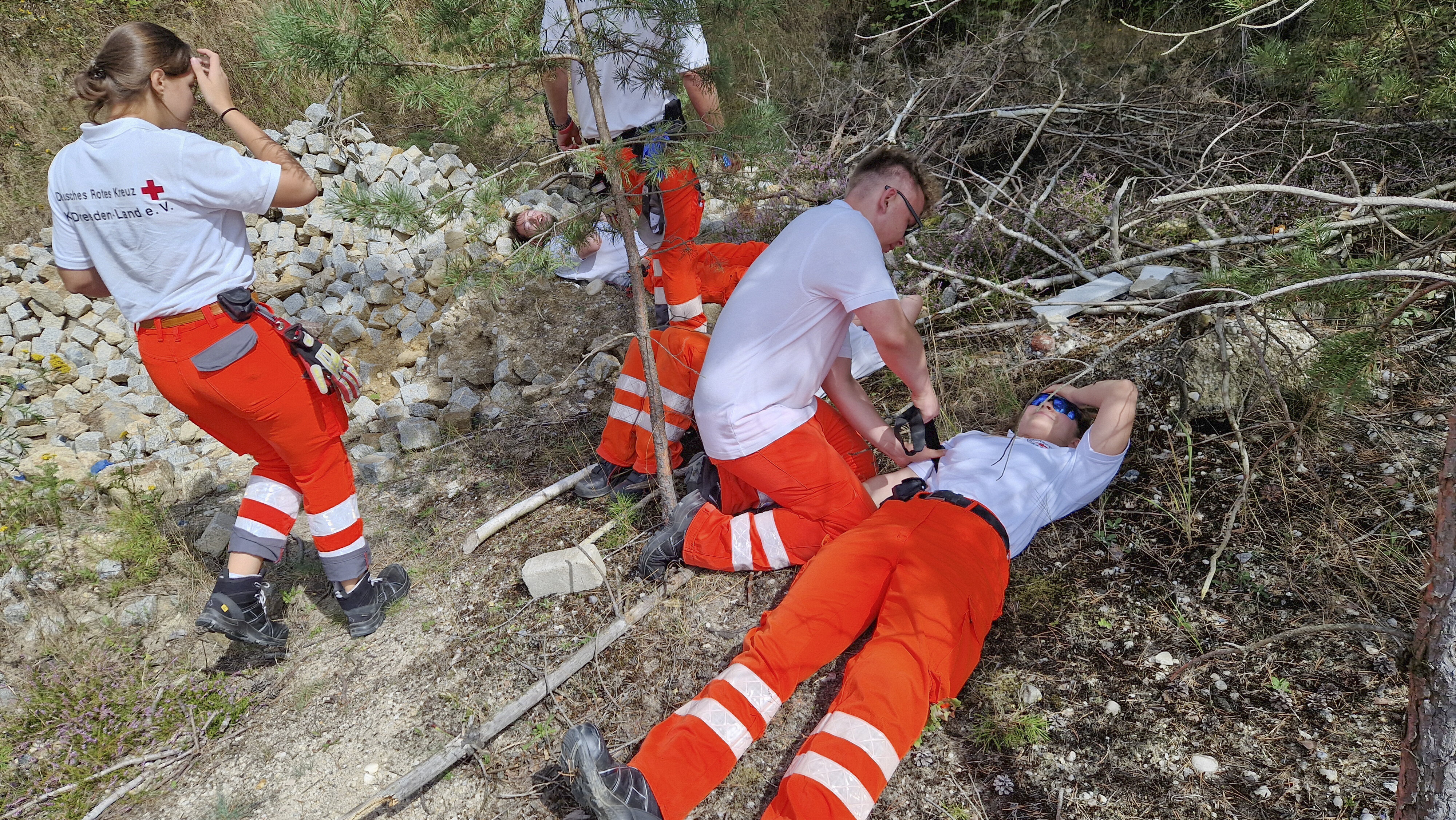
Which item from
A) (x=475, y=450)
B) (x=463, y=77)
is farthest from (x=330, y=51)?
(x=475, y=450)

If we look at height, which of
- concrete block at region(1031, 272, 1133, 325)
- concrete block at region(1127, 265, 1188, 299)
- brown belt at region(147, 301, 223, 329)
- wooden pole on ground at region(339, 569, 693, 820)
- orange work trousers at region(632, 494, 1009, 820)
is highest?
brown belt at region(147, 301, 223, 329)

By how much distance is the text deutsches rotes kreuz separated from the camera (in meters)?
2.28

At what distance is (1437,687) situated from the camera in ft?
4.58

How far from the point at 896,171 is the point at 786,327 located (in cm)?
65

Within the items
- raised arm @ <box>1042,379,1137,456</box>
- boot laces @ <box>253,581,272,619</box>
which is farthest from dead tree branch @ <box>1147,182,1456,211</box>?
boot laces @ <box>253,581,272,619</box>

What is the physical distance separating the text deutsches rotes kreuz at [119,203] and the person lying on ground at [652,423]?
1.62 m

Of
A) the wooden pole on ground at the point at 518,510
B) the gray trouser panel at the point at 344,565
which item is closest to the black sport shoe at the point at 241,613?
the gray trouser panel at the point at 344,565

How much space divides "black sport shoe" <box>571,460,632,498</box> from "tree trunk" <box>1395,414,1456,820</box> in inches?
106

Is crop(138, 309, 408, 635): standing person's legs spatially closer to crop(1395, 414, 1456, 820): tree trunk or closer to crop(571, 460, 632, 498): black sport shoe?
crop(571, 460, 632, 498): black sport shoe

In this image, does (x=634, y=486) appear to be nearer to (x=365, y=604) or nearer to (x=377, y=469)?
(x=365, y=604)

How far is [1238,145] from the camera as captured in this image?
168 inches

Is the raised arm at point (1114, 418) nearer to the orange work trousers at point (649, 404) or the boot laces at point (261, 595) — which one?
the orange work trousers at point (649, 404)

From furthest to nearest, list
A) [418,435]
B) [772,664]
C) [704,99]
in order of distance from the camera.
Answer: [418,435] → [704,99] → [772,664]

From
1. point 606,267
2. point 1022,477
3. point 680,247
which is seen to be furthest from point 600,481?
point 606,267
